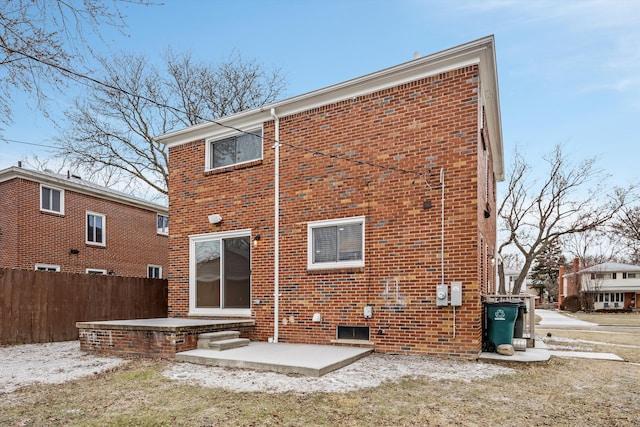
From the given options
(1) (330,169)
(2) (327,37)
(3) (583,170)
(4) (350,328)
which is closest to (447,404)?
(4) (350,328)

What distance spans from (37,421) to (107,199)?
15.2m

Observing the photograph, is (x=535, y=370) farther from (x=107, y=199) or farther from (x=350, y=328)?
(x=107, y=199)

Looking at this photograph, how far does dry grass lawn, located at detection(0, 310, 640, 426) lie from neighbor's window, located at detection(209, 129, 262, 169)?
552cm

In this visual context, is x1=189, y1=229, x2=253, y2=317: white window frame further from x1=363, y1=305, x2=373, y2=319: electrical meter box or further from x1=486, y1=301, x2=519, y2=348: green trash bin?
x1=486, y1=301, x2=519, y2=348: green trash bin

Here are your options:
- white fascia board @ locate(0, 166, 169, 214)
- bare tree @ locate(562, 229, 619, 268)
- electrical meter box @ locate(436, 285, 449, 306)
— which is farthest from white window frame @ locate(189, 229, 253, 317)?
bare tree @ locate(562, 229, 619, 268)

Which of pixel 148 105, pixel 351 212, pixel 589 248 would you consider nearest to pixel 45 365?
pixel 351 212

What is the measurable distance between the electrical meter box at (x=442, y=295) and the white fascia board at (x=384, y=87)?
3.91 m

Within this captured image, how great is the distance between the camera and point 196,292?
34.5 feet

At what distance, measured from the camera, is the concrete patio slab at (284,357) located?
6.22 metres

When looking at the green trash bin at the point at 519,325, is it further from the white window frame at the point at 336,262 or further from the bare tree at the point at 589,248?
the bare tree at the point at 589,248

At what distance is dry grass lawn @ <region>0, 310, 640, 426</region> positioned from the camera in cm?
423

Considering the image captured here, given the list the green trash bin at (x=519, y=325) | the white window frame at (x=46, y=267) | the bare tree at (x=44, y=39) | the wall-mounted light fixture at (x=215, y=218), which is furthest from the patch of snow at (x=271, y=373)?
the white window frame at (x=46, y=267)

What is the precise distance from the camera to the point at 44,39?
4664mm

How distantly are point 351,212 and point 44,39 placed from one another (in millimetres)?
5601
